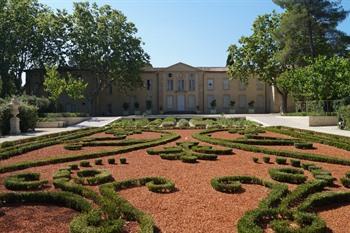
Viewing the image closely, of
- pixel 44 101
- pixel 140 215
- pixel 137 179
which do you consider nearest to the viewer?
pixel 140 215

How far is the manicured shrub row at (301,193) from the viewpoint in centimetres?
520

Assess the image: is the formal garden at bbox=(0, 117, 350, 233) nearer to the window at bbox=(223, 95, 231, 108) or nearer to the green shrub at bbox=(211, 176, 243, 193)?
the green shrub at bbox=(211, 176, 243, 193)

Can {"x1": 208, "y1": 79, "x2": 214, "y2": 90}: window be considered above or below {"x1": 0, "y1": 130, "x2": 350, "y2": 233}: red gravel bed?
above

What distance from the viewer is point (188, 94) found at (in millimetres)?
48562

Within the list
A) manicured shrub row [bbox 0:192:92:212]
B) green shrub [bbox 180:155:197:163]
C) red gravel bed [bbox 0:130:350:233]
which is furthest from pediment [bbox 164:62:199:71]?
manicured shrub row [bbox 0:192:92:212]

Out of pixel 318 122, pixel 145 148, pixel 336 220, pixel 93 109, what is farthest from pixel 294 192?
pixel 93 109

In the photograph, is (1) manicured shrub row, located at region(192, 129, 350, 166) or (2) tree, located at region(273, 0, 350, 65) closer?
(1) manicured shrub row, located at region(192, 129, 350, 166)

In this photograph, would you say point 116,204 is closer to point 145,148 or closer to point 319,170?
point 319,170

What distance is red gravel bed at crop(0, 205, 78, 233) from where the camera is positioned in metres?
4.44

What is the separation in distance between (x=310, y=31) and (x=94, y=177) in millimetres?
28441

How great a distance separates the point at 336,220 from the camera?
477cm

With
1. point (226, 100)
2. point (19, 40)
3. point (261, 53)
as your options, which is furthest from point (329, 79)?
point (19, 40)

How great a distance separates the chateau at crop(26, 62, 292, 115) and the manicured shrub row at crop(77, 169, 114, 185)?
40.2 m

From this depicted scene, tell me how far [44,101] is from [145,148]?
21.2 metres
